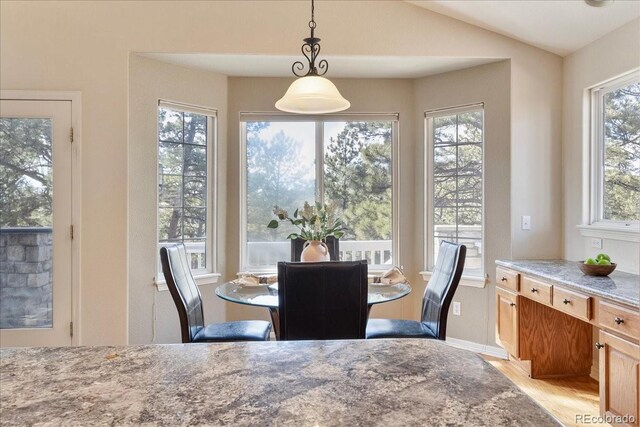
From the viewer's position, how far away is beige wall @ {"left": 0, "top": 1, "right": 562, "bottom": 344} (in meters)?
3.12

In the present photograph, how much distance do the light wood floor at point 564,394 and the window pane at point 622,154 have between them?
3.92ft

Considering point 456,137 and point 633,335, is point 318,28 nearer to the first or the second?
point 456,137

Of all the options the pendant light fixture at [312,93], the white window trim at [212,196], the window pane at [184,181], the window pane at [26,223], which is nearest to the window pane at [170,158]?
the window pane at [184,181]

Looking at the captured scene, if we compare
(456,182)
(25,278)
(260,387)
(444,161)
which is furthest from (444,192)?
(25,278)

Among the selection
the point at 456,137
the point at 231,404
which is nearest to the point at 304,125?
the point at 456,137

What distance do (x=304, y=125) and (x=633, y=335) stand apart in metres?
2.99

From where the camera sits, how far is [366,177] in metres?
4.03

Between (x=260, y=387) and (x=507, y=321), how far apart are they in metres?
2.80

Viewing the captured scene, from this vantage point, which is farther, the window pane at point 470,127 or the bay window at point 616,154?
the window pane at point 470,127

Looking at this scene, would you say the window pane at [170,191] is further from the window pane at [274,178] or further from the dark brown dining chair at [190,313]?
the dark brown dining chair at [190,313]

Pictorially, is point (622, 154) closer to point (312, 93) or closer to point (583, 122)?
point (583, 122)

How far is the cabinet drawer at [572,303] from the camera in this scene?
89.4 inches

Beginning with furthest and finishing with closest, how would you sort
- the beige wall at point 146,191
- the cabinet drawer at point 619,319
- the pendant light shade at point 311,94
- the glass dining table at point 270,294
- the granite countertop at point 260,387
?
the beige wall at point 146,191 → the glass dining table at point 270,294 → the pendant light shade at point 311,94 → the cabinet drawer at point 619,319 → the granite countertop at point 260,387

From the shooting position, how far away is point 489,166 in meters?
3.50
